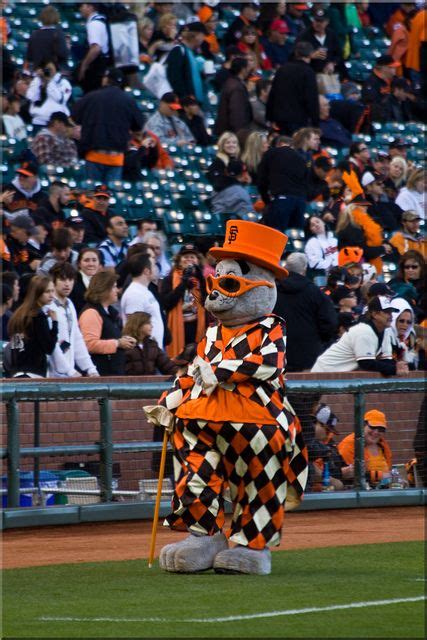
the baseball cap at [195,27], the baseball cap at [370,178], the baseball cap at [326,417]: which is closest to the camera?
the baseball cap at [326,417]

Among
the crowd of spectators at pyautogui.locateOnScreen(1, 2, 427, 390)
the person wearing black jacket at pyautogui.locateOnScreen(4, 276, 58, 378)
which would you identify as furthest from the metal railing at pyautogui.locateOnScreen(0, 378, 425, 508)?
the crowd of spectators at pyautogui.locateOnScreen(1, 2, 427, 390)

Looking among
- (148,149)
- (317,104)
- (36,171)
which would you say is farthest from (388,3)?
(36,171)

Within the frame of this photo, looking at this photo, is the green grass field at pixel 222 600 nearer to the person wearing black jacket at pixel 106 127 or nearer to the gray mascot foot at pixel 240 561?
the gray mascot foot at pixel 240 561

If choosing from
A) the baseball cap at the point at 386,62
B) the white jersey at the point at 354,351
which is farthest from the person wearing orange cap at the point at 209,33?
the white jersey at the point at 354,351

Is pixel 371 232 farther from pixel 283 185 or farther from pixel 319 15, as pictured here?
pixel 319 15

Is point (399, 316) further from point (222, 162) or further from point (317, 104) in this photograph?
point (317, 104)

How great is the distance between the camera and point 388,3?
85.8 feet

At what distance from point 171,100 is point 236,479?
11506mm

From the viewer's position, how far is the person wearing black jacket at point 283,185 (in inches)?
666

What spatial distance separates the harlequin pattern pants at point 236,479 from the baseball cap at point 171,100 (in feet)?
37.2

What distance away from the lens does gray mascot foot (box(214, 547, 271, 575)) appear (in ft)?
26.4

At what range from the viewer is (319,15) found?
22969 mm

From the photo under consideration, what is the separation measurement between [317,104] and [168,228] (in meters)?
2.86

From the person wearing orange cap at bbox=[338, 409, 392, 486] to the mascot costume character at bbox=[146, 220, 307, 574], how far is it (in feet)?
12.6
